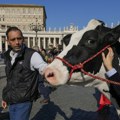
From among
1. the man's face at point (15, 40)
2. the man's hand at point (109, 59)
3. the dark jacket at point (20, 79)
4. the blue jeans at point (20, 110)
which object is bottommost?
the blue jeans at point (20, 110)

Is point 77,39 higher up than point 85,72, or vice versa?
point 77,39

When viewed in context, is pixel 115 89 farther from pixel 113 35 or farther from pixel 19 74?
pixel 19 74

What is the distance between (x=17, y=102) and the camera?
3717mm

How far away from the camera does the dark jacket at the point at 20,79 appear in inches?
144

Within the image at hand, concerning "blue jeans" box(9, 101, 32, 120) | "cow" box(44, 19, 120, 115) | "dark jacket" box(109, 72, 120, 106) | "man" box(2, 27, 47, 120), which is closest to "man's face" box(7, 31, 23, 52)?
"man" box(2, 27, 47, 120)

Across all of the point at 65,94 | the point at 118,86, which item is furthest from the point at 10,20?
the point at 118,86

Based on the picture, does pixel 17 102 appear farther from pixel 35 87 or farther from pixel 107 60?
pixel 107 60

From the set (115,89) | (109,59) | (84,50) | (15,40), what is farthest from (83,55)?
(15,40)

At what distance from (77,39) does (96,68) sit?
25cm

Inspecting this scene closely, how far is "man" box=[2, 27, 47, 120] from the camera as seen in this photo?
11.9 feet

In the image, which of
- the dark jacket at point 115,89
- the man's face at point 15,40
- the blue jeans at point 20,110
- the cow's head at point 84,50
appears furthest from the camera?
the blue jeans at point 20,110

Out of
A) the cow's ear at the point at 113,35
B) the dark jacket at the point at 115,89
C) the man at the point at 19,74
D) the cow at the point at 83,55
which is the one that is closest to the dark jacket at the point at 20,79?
the man at the point at 19,74

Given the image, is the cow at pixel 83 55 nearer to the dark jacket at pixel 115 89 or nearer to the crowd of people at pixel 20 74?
the dark jacket at pixel 115 89

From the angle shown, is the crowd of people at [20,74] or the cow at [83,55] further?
the crowd of people at [20,74]
